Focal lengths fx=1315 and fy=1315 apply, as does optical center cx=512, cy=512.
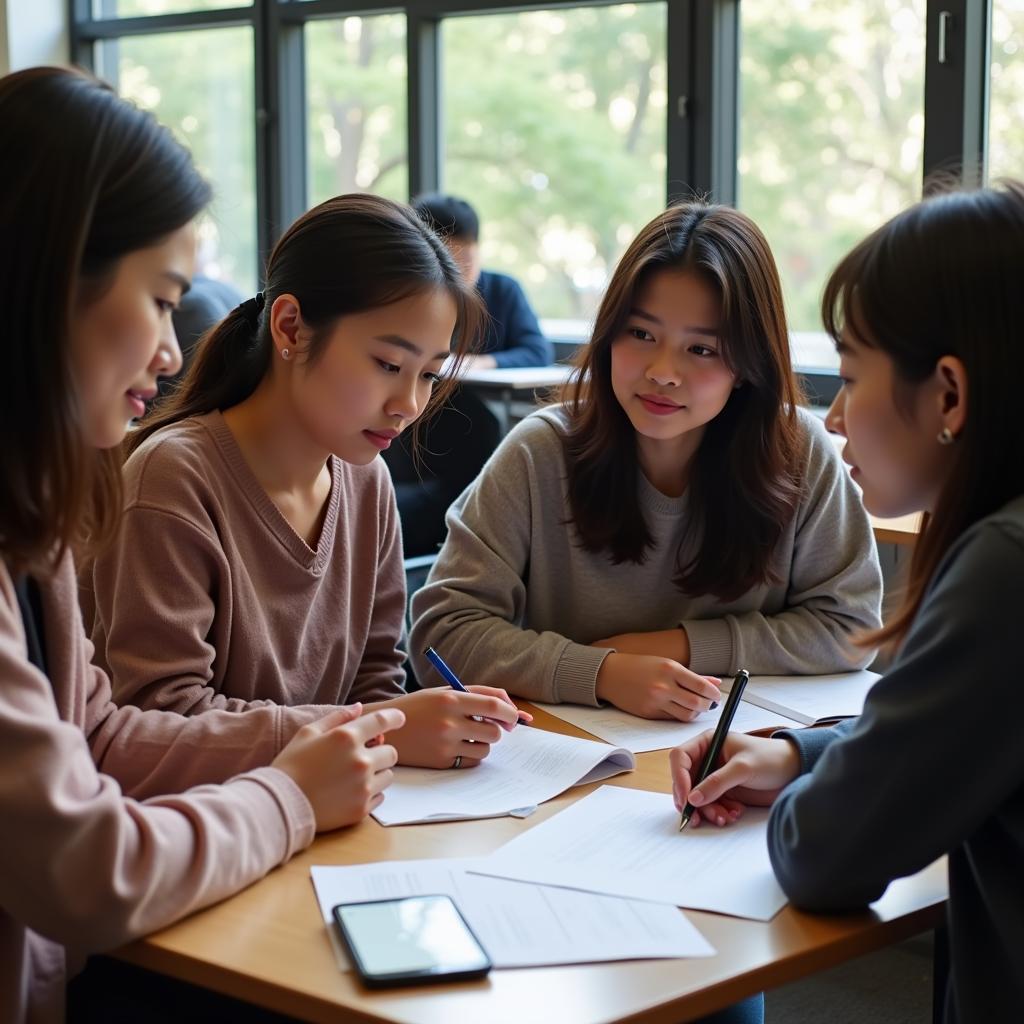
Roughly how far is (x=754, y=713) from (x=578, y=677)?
213mm

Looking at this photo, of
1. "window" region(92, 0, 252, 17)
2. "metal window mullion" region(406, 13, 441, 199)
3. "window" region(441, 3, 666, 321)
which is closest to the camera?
"window" region(441, 3, 666, 321)

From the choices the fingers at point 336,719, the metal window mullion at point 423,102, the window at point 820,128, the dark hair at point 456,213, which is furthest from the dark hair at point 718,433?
the metal window mullion at point 423,102

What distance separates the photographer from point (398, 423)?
1.56m

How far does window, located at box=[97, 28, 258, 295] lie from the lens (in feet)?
18.9

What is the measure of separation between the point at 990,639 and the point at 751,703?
66 centimetres

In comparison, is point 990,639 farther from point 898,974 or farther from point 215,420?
point 898,974

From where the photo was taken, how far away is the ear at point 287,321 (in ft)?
5.11

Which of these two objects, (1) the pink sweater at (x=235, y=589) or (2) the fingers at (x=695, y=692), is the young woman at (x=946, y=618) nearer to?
(2) the fingers at (x=695, y=692)

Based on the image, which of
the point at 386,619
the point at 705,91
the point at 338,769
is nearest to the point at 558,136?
the point at 705,91

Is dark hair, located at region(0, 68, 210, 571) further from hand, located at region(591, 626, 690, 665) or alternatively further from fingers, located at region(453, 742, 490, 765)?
hand, located at region(591, 626, 690, 665)

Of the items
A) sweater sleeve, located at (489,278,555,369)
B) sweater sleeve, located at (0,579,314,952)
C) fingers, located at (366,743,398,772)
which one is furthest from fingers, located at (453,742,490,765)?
sweater sleeve, located at (489,278,555,369)

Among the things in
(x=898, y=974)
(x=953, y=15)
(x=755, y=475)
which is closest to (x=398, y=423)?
(x=755, y=475)

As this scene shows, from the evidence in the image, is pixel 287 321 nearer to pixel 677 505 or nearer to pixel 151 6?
pixel 677 505

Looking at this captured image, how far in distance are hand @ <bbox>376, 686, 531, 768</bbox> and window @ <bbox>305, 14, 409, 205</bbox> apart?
4.30m
